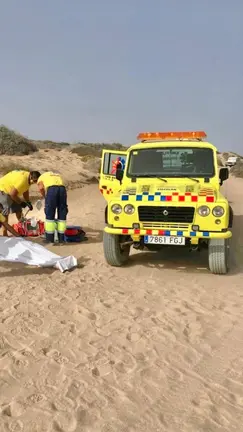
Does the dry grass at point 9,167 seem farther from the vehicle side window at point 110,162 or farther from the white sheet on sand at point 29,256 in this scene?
the white sheet on sand at point 29,256

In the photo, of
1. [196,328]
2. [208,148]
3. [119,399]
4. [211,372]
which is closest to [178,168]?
[208,148]

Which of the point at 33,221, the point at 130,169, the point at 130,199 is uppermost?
the point at 130,169

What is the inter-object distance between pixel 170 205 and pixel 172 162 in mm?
1216

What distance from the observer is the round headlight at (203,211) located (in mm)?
6223

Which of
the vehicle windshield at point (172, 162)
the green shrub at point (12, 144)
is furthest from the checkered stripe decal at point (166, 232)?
the green shrub at point (12, 144)

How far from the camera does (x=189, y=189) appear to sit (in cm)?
657

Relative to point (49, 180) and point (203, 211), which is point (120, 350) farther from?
point (49, 180)

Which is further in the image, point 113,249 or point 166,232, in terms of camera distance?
point 113,249

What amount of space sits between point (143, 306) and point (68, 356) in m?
1.53

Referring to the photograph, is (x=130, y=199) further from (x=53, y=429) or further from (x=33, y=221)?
(x=53, y=429)

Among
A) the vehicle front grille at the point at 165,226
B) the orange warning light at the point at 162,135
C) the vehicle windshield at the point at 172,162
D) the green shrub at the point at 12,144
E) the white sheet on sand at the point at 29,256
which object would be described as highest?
the green shrub at the point at 12,144

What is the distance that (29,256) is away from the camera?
674cm

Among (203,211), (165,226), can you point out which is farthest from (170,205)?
(203,211)

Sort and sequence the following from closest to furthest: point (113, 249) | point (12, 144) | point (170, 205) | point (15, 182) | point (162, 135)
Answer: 1. point (170, 205)
2. point (113, 249)
3. point (162, 135)
4. point (15, 182)
5. point (12, 144)
